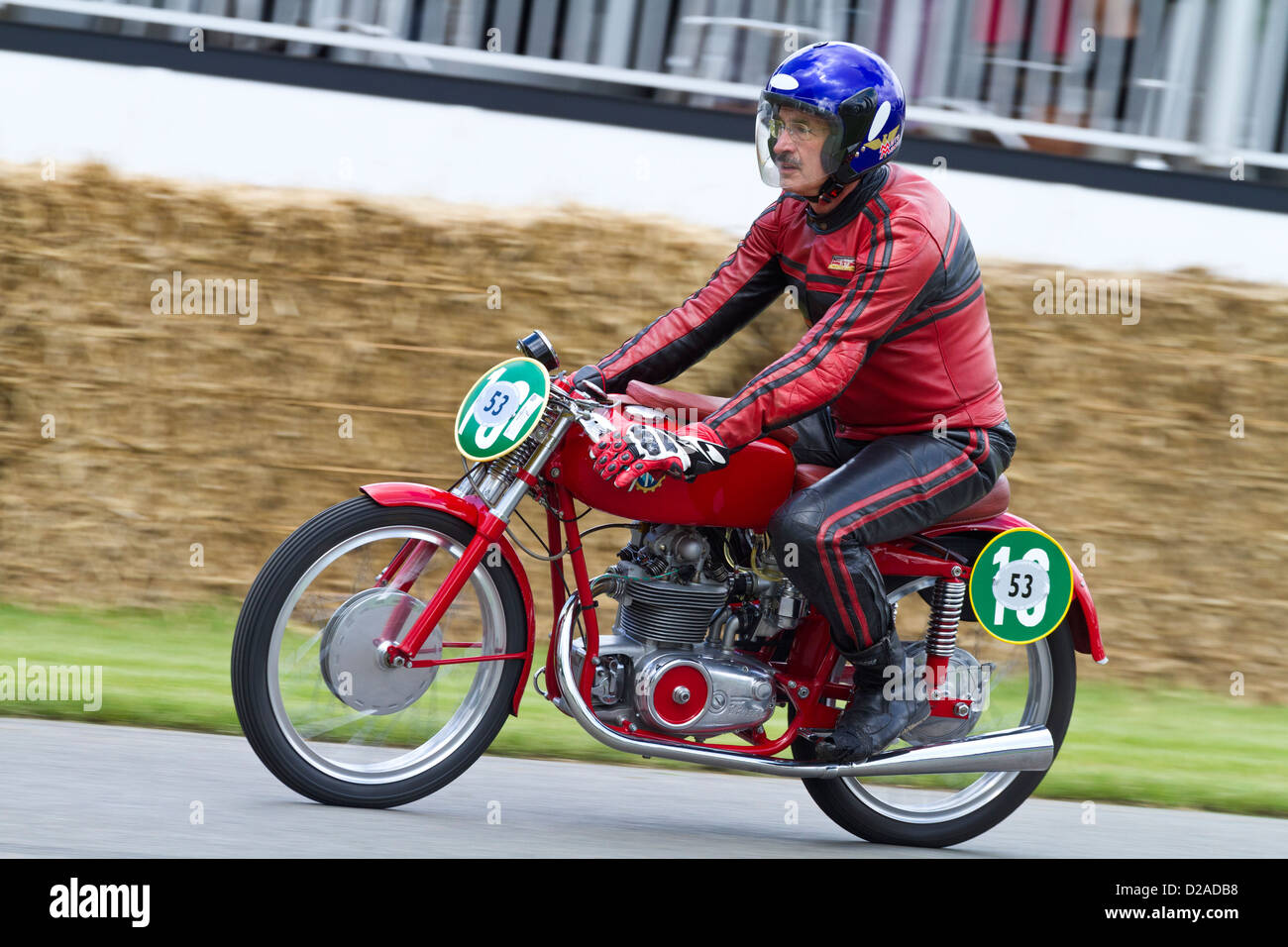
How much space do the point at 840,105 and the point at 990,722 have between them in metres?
1.95

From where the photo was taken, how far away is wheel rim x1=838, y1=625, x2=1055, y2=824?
4.67 meters

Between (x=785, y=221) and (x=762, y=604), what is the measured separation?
1.11 metres

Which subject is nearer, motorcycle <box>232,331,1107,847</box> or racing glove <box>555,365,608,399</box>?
motorcycle <box>232,331,1107,847</box>

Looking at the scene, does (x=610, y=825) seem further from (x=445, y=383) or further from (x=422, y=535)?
(x=445, y=383)

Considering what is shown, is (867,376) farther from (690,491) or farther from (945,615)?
(945,615)

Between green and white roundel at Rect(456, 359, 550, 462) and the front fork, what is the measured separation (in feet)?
0.38

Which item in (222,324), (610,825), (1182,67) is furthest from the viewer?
(1182,67)

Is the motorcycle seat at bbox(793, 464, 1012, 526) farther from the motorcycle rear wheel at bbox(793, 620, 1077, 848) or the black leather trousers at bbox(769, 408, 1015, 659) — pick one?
the motorcycle rear wheel at bbox(793, 620, 1077, 848)

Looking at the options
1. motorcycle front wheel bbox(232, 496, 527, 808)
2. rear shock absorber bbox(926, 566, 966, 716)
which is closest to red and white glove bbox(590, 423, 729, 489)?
motorcycle front wheel bbox(232, 496, 527, 808)

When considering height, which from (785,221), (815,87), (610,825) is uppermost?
(815,87)

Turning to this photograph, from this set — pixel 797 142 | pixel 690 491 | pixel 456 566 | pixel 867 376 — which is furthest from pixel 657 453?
pixel 797 142

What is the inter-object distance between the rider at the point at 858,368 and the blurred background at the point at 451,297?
1671 millimetres

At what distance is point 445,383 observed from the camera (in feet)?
23.6
